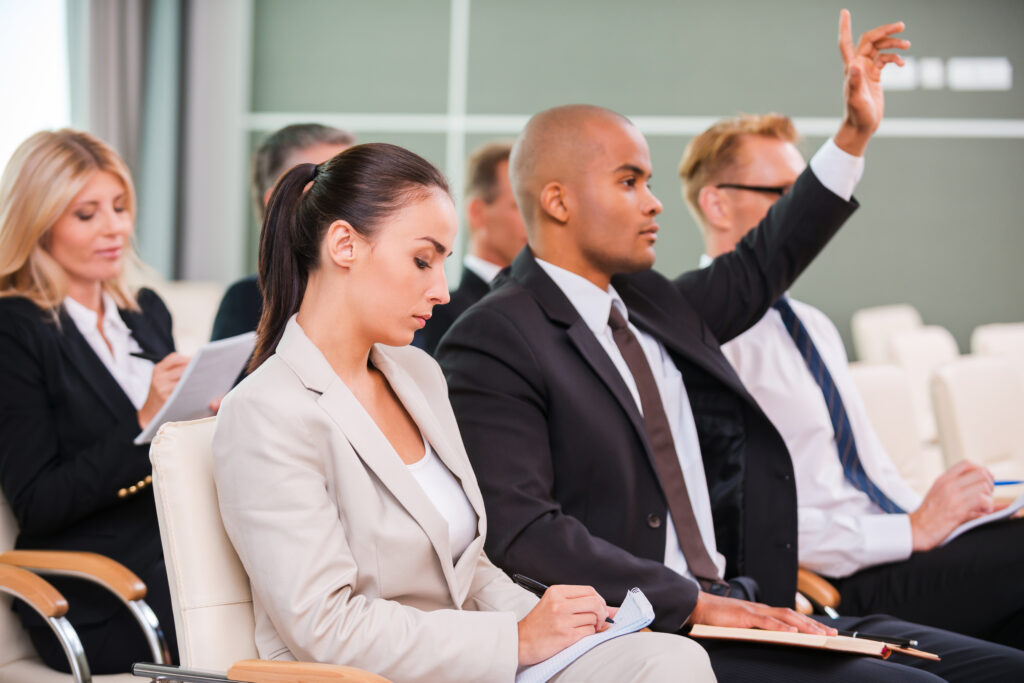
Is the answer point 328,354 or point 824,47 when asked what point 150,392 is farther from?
point 824,47

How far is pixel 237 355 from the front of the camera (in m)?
2.20

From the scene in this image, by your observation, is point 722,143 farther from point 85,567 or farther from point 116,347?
point 85,567

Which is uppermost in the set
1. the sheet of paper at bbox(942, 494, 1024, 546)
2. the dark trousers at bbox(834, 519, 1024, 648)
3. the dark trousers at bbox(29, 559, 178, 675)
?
the sheet of paper at bbox(942, 494, 1024, 546)

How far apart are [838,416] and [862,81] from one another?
0.85 m

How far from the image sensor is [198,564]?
155 centimetres

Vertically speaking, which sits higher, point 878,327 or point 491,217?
point 491,217

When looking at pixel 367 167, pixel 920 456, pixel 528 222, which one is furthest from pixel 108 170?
pixel 920 456

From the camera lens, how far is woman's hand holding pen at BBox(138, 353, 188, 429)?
2.32 meters

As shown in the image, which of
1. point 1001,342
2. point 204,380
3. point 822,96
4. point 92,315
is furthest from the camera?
point 822,96

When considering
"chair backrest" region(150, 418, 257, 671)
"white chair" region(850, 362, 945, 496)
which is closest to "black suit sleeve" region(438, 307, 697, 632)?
"chair backrest" region(150, 418, 257, 671)

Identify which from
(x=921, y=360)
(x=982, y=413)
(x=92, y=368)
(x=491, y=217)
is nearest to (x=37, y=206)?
(x=92, y=368)

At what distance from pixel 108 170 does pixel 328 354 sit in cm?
124

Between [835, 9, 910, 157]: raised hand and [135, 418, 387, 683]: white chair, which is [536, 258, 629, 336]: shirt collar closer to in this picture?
[835, 9, 910, 157]: raised hand

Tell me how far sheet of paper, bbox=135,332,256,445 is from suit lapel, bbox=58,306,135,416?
174mm
